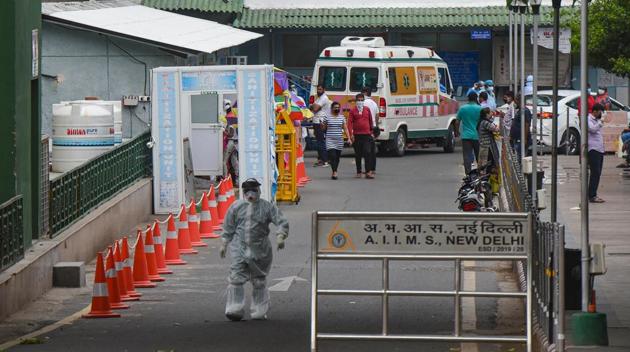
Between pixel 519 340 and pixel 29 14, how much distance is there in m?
9.15

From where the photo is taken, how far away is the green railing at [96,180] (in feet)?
64.1

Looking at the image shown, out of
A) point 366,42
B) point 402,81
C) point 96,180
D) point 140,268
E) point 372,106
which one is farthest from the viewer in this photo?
point 366,42

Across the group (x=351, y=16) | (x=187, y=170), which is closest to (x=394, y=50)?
(x=351, y=16)

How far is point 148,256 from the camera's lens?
18.7m

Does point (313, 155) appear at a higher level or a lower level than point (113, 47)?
lower

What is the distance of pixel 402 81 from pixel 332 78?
5.64 feet

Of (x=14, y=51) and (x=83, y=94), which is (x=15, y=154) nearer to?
(x=14, y=51)

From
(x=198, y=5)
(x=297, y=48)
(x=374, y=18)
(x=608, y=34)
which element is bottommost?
(x=297, y=48)

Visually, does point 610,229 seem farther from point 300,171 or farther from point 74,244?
point 300,171

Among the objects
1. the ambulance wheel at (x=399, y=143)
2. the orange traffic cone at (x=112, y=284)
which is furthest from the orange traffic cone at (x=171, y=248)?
the ambulance wheel at (x=399, y=143)

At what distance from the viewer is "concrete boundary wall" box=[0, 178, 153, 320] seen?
1605 cm

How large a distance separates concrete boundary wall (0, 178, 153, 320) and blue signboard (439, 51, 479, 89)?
1958 centimetres

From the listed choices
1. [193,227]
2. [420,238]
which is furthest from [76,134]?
[420,238]

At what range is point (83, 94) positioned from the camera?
3000cm
